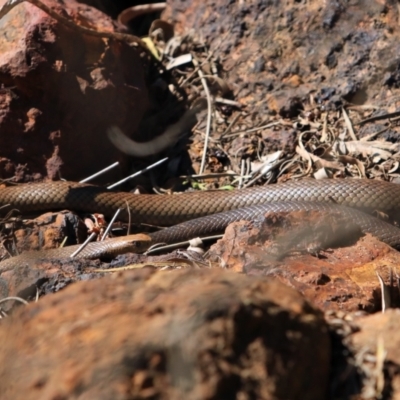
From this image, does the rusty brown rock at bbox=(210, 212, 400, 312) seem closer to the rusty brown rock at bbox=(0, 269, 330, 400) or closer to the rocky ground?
the rocky ground

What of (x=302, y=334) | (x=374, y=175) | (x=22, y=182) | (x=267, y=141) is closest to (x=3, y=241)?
(x=22, y=182)

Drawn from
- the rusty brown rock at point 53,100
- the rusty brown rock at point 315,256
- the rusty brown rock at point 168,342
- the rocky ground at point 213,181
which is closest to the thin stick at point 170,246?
the rocky ground at point 213,181

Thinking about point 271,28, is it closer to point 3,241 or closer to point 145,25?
point 145,25

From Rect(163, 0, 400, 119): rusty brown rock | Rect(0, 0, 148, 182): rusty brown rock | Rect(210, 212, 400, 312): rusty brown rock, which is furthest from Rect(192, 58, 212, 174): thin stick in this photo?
Rect(210, 212, 400, 312): rusty brown rock

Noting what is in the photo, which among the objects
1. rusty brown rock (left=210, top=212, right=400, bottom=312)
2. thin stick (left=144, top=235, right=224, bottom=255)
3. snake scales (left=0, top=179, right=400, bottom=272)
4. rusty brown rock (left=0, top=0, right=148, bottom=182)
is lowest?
thin stick (left=144, top=235, right=224, bottom=255)

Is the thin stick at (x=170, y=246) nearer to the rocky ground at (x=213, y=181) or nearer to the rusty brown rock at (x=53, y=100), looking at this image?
the rocky ground at (x=213, y=181)

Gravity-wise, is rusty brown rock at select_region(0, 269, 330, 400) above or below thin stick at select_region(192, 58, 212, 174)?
above

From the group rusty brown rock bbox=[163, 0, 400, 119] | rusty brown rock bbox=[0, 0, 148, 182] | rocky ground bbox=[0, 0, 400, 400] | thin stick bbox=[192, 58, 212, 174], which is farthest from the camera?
thin stick bbox=[192, 58, 212, 174]
